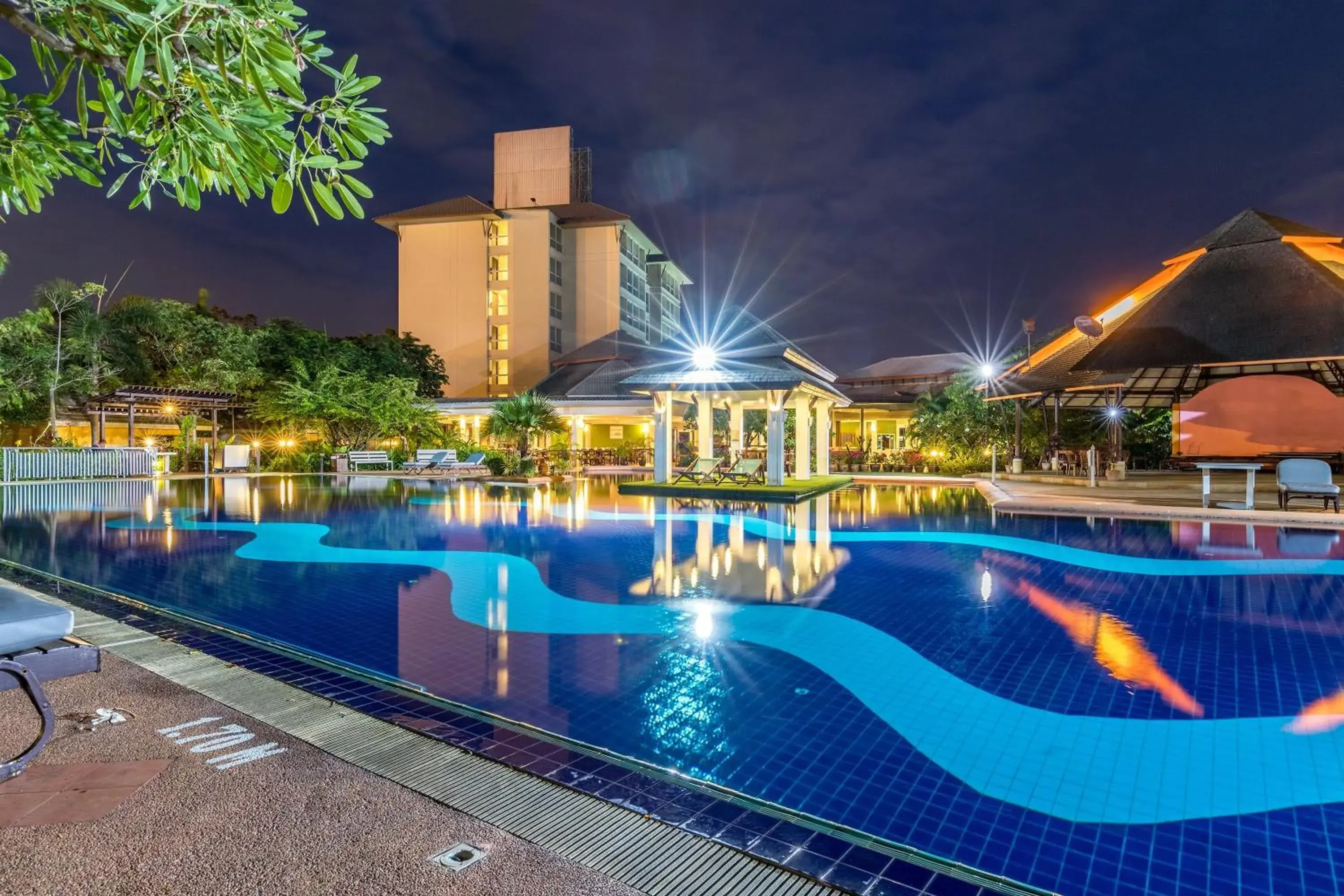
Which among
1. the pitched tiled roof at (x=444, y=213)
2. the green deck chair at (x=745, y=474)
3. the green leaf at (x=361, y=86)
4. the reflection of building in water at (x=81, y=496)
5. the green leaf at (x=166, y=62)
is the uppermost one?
the pitched tiled roof at (x=444, y=213)

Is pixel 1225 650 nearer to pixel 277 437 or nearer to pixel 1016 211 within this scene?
pixel 277 437

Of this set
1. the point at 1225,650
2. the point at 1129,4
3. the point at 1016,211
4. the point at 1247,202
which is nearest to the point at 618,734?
the point at 1225,650

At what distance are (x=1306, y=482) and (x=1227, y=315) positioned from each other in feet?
17.8

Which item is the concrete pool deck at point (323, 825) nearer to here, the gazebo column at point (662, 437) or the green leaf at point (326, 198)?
the green leaf at point (326, 198)

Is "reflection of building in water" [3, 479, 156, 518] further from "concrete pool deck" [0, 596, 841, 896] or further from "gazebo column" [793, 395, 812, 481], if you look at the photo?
"gazebo column" [793, 395, 812, 481]

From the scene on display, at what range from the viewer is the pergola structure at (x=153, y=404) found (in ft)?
72.0

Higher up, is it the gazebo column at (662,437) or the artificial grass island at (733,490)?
the gazebo column at (662,437)

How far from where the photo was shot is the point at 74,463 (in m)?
21.8

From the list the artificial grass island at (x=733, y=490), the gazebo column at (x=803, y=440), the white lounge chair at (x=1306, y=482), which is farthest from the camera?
the gazebo column at (x=803, y=440)

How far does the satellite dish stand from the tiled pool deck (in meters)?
19.5

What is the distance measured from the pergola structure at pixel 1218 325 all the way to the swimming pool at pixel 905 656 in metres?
6.23

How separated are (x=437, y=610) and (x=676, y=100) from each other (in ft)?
152

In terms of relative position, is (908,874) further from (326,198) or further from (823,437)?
(823,437)

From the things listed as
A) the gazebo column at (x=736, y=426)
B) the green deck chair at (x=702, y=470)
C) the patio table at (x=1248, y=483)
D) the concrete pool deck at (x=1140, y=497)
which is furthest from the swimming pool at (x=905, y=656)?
the gazebo column at (x=736, y=426)
